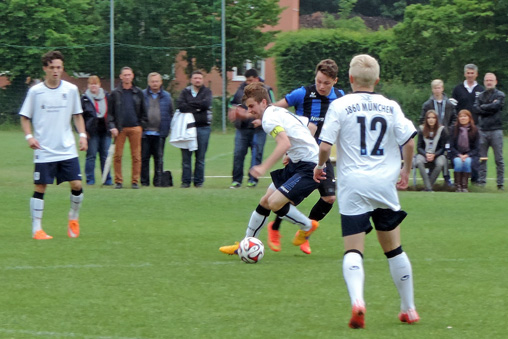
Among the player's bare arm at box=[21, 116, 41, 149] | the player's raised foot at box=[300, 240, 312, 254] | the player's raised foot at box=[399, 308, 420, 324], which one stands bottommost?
the player's raised foot at box=[300, 240, 312, 254]

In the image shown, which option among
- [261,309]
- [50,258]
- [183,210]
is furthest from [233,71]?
[261,309]

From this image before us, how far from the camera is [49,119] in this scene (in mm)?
9633

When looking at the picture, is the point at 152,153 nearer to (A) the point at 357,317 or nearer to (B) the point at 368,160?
(B) the point at 368,160

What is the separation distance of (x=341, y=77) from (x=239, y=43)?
4.72m

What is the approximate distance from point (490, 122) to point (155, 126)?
→ 586cm

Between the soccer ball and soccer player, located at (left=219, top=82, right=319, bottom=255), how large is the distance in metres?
0.31

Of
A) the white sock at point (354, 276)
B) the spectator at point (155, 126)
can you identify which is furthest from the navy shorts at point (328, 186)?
the spectator at point (155, 126)

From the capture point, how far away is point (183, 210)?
41.3 feet

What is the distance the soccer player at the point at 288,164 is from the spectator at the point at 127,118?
6.34 meters

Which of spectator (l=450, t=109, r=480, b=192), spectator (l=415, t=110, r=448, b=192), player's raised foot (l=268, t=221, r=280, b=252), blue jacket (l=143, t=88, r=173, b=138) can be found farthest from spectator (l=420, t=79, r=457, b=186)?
player's raised foot (l=268, t=221, r=280, b=252)

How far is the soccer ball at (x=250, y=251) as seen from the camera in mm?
8461

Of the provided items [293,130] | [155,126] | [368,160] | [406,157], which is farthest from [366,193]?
[155,126]

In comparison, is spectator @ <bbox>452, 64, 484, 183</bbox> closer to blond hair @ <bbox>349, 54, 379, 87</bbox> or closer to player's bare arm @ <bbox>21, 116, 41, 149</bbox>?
player's bare arm @ <bbox>21, 116, 41, 149</bbox>

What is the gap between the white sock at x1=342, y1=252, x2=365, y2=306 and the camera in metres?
5.68
